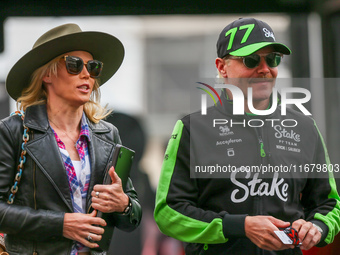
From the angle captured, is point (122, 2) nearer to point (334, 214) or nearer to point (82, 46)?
point (82, 46)

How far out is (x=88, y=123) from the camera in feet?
9.28

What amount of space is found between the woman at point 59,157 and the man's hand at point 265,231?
0.57 meters

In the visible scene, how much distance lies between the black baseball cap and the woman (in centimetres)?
60

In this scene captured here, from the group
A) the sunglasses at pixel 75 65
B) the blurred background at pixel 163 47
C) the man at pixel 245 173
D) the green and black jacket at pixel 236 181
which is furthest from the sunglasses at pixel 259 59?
the blurred background at pixel 163 47

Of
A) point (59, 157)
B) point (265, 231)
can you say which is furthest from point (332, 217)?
point (59, 157)

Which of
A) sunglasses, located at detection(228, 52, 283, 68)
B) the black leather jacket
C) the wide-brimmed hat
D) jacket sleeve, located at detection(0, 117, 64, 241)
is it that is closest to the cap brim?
the wide-brimmed hat

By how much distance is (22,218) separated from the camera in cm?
245

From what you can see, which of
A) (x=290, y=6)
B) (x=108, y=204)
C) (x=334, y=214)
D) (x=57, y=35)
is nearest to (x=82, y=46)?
(x=57, y=35)

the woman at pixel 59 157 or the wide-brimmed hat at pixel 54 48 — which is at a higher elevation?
the wide-brimmed hat at pixel 54 48

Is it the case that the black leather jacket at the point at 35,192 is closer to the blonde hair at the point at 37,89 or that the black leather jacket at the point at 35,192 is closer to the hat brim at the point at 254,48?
the blonde hair at the point at 37,89

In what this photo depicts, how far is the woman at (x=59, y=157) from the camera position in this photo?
2480mm

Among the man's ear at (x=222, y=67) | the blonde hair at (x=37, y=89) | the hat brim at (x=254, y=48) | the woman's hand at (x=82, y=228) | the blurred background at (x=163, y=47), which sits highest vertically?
the blurred background at (x=163, y=47)

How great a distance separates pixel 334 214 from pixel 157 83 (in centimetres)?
188

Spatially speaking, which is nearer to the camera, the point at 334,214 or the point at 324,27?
the point at 334,214
